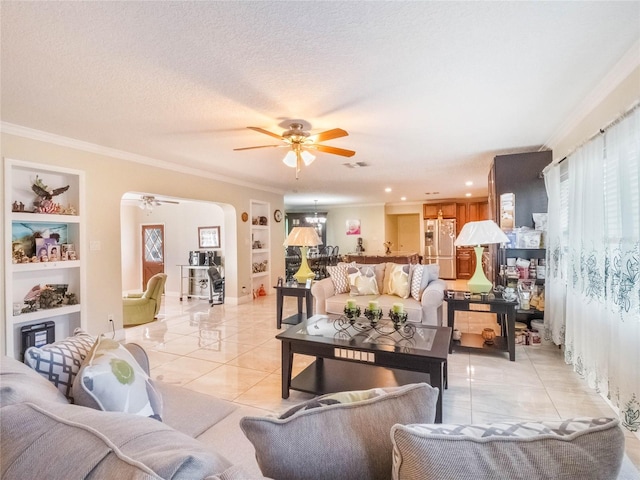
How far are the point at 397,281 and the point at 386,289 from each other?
254 mm

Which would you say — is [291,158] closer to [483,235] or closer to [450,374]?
[483,235]

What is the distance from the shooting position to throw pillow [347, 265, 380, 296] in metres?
4.14

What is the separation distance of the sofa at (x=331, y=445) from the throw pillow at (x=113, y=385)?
0.18m

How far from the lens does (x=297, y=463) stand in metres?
0.72

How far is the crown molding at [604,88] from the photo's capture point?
6.41 feet

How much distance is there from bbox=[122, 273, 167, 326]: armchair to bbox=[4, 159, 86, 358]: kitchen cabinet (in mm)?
1018

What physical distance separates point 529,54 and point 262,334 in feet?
12.8

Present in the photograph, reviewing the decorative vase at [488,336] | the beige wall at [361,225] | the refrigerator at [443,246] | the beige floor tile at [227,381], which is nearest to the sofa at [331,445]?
the beige floor tile at [227,381]

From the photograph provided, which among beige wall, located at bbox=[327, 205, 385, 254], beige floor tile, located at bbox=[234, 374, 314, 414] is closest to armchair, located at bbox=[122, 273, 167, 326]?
beige floor tile, located at bbox=[234, 374, 314, 414]

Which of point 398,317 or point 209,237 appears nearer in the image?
point 398,317

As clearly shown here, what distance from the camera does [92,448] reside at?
1.98ft

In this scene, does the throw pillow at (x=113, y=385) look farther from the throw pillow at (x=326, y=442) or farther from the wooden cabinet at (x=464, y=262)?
the wooden cabinet at (x=464, y=262)

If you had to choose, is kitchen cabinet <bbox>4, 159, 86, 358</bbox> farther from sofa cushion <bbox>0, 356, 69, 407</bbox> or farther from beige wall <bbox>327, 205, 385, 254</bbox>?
beige wall <bbox>327, 205, 385, 254</bbox>

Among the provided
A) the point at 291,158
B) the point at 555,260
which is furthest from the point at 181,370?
the point at 555,260
